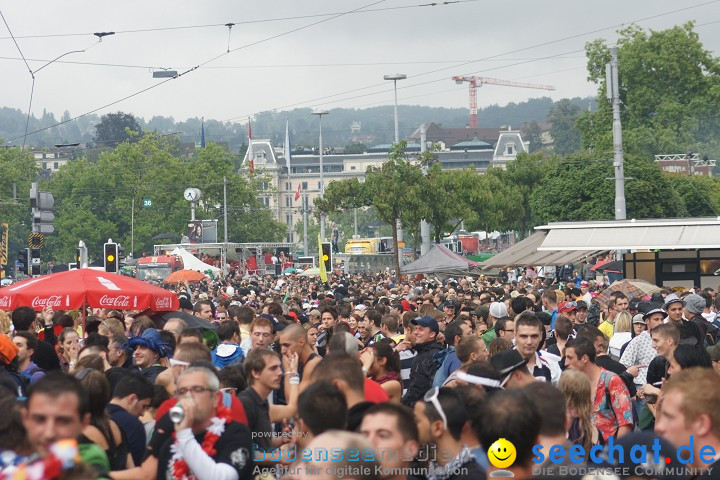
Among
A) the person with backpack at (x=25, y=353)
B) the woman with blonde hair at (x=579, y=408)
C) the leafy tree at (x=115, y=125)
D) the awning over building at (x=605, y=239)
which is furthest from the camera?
the leafy tree at (x=115, y=125)

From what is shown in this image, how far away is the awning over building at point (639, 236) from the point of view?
1107 inches

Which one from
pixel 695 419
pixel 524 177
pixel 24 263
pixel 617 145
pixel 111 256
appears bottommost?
pixel 24 263

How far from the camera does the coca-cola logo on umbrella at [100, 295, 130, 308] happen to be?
46.2ft

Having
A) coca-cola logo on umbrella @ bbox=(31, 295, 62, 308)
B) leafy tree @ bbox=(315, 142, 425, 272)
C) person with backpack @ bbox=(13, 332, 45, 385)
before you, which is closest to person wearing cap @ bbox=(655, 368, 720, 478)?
person with backpack @ bbox=(13, 332, 45, 385)

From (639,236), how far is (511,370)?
21.9m

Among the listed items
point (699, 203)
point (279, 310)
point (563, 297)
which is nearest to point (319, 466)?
point (279, 310)

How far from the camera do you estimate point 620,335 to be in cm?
1260

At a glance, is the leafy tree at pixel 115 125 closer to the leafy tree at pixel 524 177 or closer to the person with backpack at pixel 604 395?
the leafy tree at pixel 524 177

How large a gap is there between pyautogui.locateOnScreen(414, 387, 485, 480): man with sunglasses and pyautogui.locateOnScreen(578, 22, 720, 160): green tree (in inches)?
2711

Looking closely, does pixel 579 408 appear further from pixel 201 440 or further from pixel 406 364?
pixel 406 364

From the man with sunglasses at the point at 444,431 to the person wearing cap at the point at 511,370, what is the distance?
5.95ft

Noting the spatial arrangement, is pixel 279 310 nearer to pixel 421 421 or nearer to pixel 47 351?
pixel 47 351

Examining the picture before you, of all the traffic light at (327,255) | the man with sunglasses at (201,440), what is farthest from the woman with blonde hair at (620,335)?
the traffic light at (327,255)

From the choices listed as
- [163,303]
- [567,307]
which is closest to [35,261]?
[163,303]
